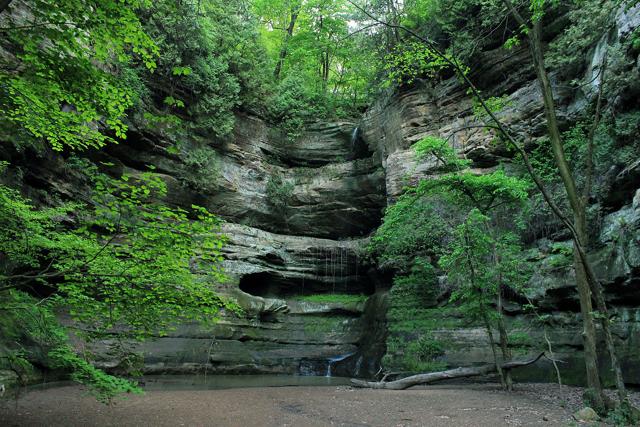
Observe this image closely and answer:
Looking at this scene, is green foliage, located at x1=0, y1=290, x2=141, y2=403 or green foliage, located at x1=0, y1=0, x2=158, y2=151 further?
green foliage, located at x1=0, y1=290, x2=141, y2=403

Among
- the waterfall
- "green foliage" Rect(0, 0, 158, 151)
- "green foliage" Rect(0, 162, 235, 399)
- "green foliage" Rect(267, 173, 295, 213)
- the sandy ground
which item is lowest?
the sandy ground

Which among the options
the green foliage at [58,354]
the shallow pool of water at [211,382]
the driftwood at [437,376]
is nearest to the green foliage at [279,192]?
Result: the shallow pool of water at [211,382]

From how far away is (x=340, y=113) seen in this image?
1041 inches

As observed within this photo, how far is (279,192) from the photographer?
80.4ft

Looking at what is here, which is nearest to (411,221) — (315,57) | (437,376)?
(437,376)

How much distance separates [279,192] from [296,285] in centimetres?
579

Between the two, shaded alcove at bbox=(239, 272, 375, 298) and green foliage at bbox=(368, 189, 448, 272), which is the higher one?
green foliage at bbox=(368, 189, 448, 272)

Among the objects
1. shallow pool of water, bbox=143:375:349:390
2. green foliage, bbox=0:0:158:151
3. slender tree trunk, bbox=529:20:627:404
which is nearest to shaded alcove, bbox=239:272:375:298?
shallow pool of water, bbox=143:375:349:390

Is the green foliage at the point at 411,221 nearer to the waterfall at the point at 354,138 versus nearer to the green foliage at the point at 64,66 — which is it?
the green foliage at the point at 64,66

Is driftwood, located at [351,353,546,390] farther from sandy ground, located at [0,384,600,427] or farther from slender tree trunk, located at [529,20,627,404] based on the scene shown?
slender tree trunk, located at [529,20,627,404]

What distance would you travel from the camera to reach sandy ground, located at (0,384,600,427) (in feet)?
23.0

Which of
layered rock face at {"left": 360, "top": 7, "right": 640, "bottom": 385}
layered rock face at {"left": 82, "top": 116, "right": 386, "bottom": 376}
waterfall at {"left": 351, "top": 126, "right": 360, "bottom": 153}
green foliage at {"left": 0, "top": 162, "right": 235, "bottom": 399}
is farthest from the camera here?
waterfall at {"left": 351, "top": 126, "right": 360, "bottom": 153}

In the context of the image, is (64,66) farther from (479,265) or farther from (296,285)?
(296,285)

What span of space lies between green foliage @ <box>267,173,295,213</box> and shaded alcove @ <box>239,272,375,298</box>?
444cm
